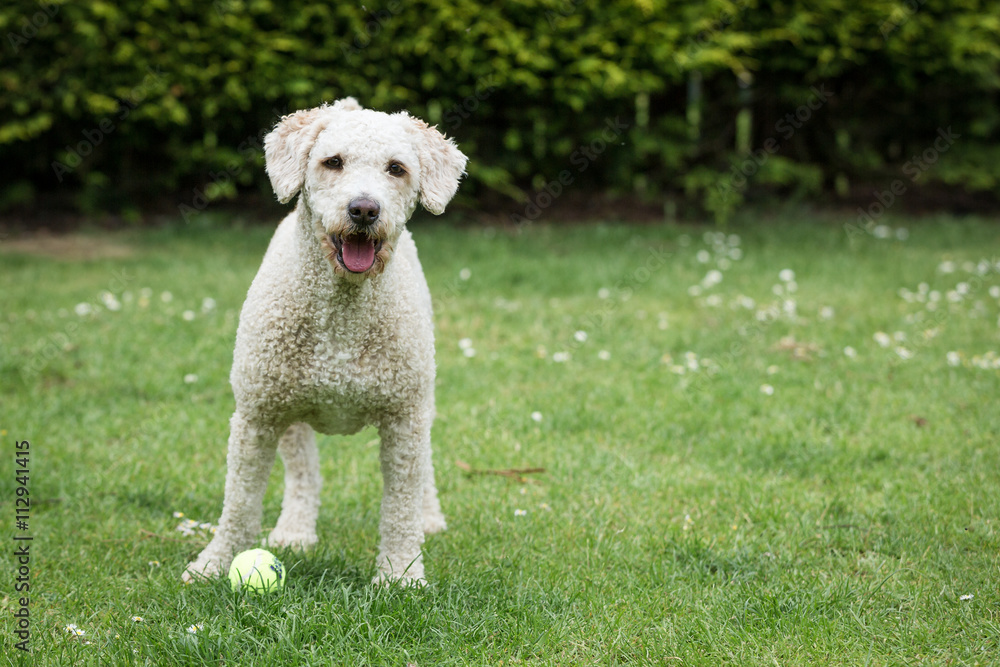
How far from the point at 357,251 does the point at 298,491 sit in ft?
3.67

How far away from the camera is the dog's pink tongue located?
263cm

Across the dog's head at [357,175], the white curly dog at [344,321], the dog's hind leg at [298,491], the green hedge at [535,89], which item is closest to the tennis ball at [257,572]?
the white curly dog at [344,321]

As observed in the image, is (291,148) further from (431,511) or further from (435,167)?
(431,511)

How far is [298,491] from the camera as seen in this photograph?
3.33m

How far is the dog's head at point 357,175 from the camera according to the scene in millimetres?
2570

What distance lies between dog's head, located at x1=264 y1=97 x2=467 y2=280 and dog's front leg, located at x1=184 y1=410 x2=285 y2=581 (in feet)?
2.03

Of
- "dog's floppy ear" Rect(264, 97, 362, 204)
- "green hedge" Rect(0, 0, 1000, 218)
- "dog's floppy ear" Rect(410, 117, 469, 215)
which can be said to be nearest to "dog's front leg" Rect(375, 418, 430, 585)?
"dog's floppy ear" Rect(410, 117, 469, 215)

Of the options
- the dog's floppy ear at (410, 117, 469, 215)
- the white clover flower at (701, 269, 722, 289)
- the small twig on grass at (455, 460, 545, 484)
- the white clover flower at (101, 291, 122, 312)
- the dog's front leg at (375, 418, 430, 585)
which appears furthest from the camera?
the white clover flower at (701, 269, 722, 289)

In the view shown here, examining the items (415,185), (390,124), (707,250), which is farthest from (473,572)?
(707,250)

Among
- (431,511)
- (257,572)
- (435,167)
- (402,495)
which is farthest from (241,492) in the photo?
(435,167)

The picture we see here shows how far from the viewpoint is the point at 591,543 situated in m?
3.29

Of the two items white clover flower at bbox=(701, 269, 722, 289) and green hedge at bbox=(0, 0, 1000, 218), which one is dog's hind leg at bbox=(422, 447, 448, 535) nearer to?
white clover flower at bbox=(701, 269, 722, 289)

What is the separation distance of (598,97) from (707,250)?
191cm

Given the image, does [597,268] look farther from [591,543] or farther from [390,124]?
[390,124]
